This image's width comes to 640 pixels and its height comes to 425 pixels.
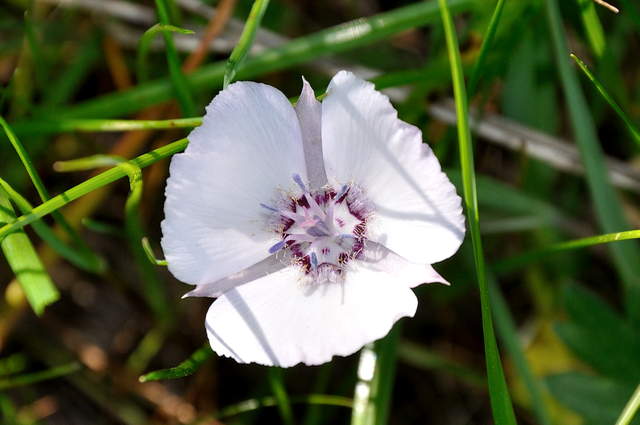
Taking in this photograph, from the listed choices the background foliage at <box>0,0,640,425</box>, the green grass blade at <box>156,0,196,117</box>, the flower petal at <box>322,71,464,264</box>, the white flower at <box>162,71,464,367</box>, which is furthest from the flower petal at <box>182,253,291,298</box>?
the green grass blade at <box>156,0,196,117</box>

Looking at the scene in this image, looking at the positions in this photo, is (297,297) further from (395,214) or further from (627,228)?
(627,228)

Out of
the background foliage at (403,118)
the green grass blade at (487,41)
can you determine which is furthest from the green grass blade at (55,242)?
the green grass blade at (487,41)

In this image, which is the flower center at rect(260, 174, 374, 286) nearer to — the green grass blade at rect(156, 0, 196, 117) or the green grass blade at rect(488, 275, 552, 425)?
the green grass blade at rect(156, 0, 196, 117)

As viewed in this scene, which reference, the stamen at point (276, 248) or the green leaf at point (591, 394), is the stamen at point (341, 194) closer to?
the stamen at point (276, 248)

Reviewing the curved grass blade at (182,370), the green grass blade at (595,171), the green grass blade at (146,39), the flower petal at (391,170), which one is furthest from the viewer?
the green grass blade at (595,171)

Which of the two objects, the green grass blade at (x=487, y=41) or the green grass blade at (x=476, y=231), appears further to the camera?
the green grass blade at (x=487, y=41)

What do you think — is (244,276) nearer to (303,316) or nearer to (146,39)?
(303,316)

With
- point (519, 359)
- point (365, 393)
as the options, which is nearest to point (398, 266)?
point (365, 393)
